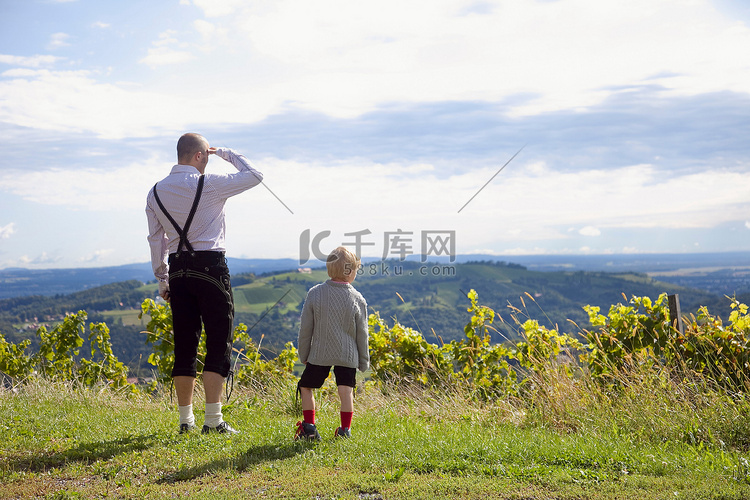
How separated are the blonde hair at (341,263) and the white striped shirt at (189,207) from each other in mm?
925

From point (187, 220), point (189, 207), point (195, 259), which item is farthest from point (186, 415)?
point (189, 207)

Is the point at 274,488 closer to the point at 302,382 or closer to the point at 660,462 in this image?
the point at 302,382

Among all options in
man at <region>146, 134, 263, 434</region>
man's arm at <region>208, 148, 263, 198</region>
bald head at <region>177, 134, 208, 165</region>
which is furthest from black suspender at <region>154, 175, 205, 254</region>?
bald head at <region>177, 134, 208, 165</region>

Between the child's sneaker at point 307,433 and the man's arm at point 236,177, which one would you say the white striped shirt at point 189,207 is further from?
the child's sneaker at point 307,433

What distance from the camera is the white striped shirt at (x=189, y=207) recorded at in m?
4.32

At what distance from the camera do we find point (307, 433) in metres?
4.27

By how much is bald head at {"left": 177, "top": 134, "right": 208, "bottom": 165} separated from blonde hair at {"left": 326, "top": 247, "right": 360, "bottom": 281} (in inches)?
55.8

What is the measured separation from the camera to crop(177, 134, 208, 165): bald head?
446 centimetres

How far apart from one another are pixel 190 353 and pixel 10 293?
Answer: 10460 cm

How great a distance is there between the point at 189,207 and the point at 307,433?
79.2 inches

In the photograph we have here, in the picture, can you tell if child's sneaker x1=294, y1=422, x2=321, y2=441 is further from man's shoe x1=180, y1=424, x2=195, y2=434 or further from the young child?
man's shoe x1=180, y1=424, x2=195, y2=434

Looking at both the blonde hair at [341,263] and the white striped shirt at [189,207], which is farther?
the white striped shirt at [189,207]

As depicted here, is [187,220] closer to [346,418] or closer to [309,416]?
[309,416]

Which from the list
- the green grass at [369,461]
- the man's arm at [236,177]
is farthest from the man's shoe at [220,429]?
the man's arm at [236,177]
